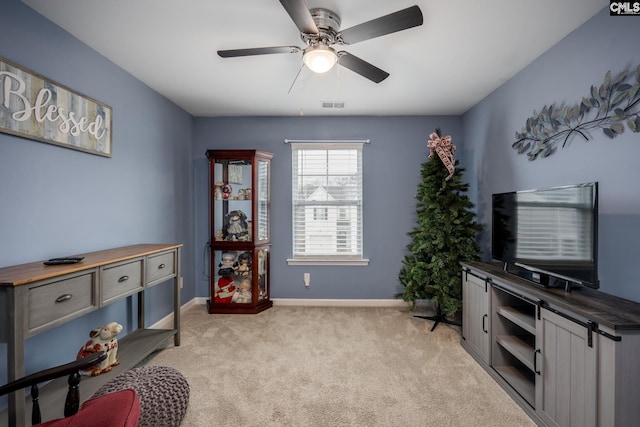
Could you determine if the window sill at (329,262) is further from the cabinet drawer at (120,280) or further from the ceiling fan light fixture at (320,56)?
the ceiling fan light fixture at (320,56)

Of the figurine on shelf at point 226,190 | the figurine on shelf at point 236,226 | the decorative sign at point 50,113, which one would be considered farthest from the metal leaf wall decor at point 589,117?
the decorative sign at point 50,113

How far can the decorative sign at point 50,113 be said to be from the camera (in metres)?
1.68

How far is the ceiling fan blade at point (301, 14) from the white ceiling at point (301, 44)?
0.28m

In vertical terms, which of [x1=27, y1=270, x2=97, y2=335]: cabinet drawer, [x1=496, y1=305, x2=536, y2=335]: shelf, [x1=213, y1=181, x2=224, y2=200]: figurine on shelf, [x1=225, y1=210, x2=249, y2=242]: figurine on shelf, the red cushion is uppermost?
[x1=213, y1=181, x2=224, y2=200]: figurine on shelf

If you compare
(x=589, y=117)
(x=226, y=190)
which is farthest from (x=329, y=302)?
(x=589, y=117)

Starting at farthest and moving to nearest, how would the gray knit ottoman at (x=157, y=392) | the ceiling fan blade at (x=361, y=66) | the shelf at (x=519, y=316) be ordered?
the ceiling fan blade at (x=361, y=66), the shelf at (x=519, y=316), the gray knit ottoman at (x=157, y=392)

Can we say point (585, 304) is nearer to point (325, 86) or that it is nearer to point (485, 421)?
point (485, 421)

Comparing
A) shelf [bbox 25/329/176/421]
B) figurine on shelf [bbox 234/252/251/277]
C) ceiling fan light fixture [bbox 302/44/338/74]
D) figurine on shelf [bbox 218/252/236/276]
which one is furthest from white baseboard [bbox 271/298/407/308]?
ceiling fan light fixture [bbox 302/44/338/74]

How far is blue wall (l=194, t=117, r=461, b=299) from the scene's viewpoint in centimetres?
386

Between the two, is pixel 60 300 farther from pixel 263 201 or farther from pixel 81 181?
pixel 263 201

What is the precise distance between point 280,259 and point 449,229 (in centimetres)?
213

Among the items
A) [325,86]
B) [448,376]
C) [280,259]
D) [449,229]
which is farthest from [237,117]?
[448,376]

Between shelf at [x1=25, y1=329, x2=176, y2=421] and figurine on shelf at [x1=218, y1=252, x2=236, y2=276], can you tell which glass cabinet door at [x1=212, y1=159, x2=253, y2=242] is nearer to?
figurine on shelf at [x1=218, y1=252, x2=236, y2=276]

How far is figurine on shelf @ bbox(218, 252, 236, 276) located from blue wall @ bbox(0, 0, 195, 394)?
2.00 feet
